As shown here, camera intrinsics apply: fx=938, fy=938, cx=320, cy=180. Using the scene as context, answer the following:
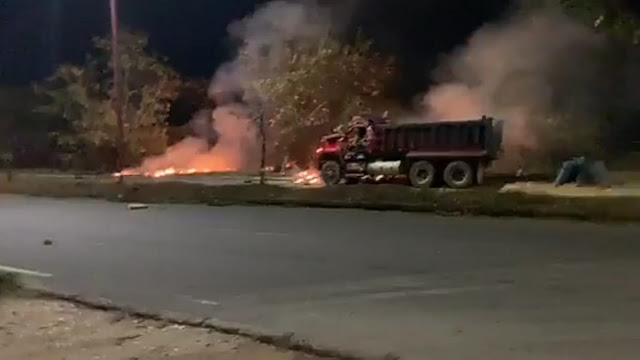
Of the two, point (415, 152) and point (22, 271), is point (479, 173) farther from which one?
point (22, 271)

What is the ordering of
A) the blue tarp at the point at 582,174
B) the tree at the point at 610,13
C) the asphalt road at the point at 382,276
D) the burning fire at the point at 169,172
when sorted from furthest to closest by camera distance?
the burning fire at the point at 169,172
the blue tarp at the point at 582,174
the tree at the point at 610,13
the asphalt road at the point at 382,276

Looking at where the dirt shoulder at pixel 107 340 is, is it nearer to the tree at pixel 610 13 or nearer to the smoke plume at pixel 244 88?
the tree at pixel 610 13

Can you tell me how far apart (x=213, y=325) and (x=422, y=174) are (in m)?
18.5

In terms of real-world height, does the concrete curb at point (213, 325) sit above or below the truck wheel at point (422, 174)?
below

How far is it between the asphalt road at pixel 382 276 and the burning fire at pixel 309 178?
9624mm

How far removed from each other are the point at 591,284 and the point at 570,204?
8.29 m

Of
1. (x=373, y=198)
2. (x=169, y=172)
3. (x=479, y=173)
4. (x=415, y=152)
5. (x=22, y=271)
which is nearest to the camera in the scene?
(x=22, y=271)

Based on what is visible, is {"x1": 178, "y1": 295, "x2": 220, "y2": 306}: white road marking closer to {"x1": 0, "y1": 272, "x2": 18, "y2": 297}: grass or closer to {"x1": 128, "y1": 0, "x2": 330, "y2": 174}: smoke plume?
{"x1": 0, "y1": 272, "x2": 18, "y2": 297}: grass

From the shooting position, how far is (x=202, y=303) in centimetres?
945

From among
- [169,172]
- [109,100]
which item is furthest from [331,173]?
[109,100]

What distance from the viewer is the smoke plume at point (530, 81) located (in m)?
Answer: 31.7

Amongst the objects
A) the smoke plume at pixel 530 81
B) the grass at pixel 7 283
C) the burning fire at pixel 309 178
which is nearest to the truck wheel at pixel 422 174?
the burning fire at pixel 309 178

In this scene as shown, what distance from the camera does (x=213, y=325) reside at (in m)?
7.80

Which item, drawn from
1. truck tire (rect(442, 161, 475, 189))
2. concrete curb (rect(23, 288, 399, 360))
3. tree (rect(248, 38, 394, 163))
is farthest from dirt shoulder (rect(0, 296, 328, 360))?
tree (rect(248, 38, 394, 163))
